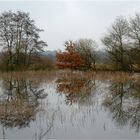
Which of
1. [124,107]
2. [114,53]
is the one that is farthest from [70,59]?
[124,107]

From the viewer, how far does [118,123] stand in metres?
9.77

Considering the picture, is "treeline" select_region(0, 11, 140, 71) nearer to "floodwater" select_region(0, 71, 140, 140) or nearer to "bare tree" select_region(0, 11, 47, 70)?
"bare tree" select_region(0, 11, 47, 70)

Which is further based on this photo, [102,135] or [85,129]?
[85,129]

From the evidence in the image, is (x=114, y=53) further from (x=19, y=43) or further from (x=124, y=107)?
(x=124, y=107)

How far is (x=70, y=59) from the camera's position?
47.5m

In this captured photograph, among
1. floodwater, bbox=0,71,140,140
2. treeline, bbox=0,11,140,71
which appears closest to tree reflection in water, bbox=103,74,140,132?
floodwater, bbox=0,71,140,140

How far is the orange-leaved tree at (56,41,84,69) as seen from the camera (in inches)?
1857

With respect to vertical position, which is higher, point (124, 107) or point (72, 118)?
point (124, 107)

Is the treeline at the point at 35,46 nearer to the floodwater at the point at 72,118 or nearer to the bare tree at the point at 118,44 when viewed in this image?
the bare tree at the point at 118,44

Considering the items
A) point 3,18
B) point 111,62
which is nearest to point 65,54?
point 111,62

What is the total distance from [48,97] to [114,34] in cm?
2985

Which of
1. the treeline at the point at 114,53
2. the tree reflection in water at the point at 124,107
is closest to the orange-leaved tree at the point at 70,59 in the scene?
the treeline at the point at 114,53

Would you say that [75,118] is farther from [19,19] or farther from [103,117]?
[19,19]

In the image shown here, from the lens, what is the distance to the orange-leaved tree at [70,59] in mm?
47156
